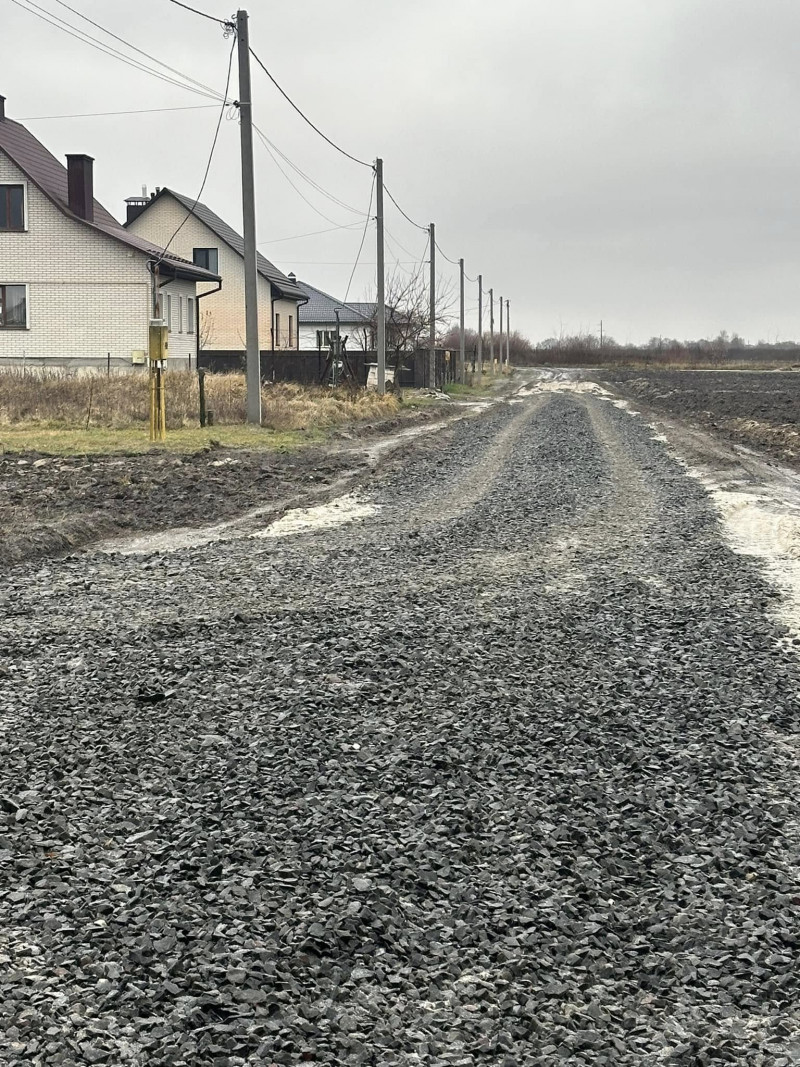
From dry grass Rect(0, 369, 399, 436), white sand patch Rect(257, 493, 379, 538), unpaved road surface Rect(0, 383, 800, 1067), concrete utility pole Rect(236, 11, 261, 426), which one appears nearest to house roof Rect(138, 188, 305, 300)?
dry grass Rect(0, 369, 399, 436)

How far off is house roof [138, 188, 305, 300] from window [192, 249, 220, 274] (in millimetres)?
858

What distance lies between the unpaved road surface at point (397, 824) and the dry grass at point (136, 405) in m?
13.7

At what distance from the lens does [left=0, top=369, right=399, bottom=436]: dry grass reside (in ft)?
71.3

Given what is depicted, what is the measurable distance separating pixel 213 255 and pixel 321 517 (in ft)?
128

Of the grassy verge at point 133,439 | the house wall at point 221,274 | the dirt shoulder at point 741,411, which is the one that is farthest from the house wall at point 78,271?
the dirt shoulder at point 741,411

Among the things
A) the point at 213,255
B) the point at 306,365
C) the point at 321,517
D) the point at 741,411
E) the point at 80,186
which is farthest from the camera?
the point at 213,255

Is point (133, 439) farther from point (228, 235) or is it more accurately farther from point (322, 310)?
point (322, 310)

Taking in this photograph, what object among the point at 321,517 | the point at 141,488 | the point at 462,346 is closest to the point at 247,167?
the point at 141,488

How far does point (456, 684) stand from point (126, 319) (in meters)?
31.2

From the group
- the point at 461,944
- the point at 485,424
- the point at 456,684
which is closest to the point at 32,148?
the point at 485,424

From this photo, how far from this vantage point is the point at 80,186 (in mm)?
35188

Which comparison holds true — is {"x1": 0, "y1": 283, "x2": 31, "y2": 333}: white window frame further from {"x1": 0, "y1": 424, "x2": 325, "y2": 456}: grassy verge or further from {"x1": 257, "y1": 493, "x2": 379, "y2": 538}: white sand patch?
{"x1": 257, "y1": 493, "x2": 379, "y2": 538}: white sand patch

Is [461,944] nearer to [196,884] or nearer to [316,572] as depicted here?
[196,884]

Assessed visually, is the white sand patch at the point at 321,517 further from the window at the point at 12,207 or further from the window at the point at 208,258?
the window at the point at 208,258
